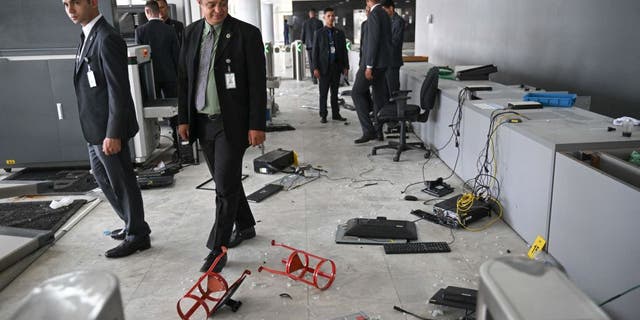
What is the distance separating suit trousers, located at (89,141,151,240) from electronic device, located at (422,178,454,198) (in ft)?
7.49

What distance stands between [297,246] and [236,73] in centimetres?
121

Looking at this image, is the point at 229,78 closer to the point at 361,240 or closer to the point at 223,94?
the point at 223,94

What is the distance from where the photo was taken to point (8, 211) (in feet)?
13.8

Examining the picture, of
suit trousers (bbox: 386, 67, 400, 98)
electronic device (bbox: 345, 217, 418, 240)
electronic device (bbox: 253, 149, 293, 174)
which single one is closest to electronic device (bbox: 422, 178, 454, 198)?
electronic device (bbox: 345, 217, 418, 240)

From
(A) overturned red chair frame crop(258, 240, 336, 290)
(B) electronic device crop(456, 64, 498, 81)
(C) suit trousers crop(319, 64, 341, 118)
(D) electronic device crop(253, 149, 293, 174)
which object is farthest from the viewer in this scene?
(C) suit trousers crop(319, 64, 341, 118)

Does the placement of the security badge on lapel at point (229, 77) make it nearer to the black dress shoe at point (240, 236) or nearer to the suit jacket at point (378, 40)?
the black dress shoe at point (240, 236)

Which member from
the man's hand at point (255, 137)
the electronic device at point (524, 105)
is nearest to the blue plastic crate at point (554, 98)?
the electronic device at point (524, 105)

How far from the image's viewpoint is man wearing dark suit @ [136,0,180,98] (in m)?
5.86

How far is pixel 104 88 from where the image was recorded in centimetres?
303

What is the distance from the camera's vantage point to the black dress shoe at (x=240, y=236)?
3354mm

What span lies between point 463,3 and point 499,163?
4.93m

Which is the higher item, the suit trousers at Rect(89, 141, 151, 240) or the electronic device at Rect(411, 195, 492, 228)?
the suit trousers at Rect(89, 141, 151, 240)

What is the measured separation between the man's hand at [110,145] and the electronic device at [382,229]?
1.57 metres

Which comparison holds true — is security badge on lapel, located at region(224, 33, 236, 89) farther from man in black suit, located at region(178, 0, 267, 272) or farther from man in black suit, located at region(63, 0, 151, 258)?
man in black suit, located at region(63, 0, 151, 258)
